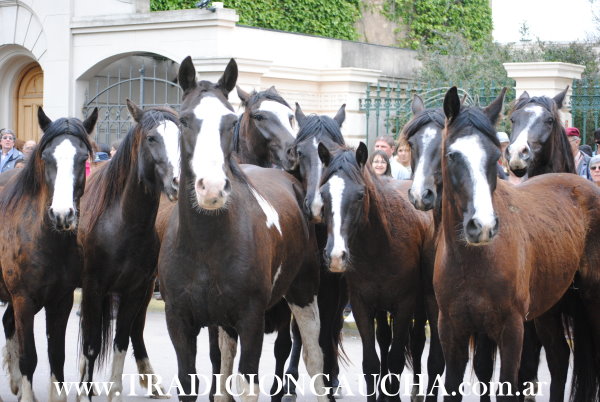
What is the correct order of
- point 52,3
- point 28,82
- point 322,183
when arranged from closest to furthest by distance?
point 322,183 → point 52,3 → point 28,82

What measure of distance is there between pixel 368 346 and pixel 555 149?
2347mm

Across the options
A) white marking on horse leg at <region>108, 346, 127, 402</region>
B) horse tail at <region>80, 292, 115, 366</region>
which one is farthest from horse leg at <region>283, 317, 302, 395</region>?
horse tail at <region>80, 292, 115, 366</region>

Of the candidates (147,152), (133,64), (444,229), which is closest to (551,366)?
(444,229)

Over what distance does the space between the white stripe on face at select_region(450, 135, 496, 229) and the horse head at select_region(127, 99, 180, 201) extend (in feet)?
6.54

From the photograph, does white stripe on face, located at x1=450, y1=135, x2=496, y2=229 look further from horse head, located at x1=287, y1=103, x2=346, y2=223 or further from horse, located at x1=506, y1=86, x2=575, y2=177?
horse, located at x1=506, y1=86, x2=575, y2=177

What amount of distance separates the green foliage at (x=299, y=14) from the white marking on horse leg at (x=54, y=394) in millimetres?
12006

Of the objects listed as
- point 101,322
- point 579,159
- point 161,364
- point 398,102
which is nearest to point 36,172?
point 101,322

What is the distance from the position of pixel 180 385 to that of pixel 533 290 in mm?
2221

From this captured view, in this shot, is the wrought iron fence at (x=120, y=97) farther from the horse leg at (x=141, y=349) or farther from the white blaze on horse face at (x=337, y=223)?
the white blaze on horse face at (x=337, y=223)

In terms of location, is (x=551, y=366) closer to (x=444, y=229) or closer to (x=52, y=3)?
(x=444, y=229)

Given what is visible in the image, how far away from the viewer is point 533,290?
235 inches

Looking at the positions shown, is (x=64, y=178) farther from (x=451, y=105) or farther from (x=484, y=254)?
(x=484, y=254)

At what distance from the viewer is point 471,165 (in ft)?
17.9

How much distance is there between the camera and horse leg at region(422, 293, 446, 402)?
691cm
